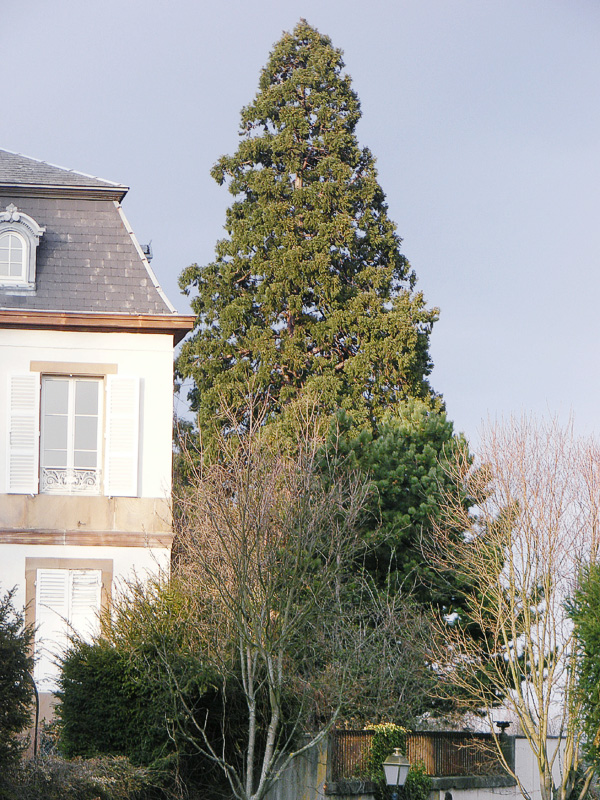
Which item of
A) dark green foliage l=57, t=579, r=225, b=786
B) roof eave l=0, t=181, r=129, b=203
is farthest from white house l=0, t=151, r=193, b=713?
dark green foliage l=57, t=579, r=225, b=786

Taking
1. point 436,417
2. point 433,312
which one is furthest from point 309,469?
point 433,312

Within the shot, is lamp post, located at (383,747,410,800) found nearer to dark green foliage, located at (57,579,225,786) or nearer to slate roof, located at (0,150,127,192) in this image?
dark green foliage, located at (57,579,225,786)

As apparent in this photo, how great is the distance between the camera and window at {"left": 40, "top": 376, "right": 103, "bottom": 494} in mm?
18047

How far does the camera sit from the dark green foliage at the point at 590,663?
1334 centimetres

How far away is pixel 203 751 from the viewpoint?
13.3m

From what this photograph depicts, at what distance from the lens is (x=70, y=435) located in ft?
59.8

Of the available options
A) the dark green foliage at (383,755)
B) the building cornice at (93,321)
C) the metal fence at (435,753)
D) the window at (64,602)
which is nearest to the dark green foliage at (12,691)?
the metal fence at (435,753)

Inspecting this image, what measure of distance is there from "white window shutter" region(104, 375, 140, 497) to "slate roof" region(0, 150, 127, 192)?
3.84 m

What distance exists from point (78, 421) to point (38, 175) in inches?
191

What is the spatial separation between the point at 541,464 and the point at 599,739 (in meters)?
6.29

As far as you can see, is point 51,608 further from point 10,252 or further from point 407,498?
point 407,498

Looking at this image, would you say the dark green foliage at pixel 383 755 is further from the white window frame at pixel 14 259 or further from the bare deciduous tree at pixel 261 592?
the white window frame at pixel 14 259

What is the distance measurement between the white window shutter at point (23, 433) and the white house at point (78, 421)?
2 centimetres

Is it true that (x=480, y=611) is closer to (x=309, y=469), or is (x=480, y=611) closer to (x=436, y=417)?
(x=436, y=417)
